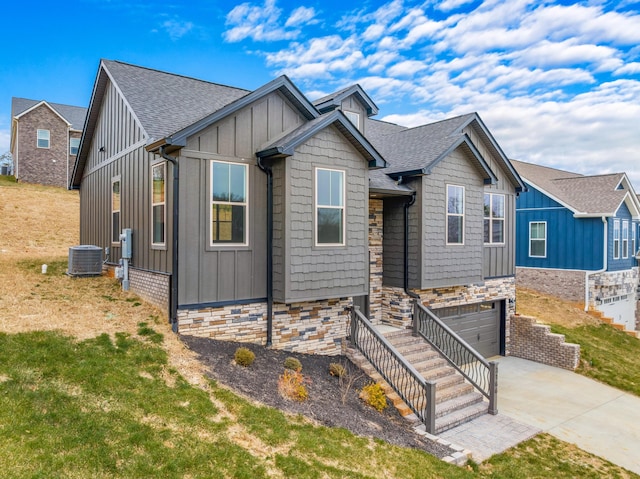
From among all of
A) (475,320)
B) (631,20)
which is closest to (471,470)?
(475,320)

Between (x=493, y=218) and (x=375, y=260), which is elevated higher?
(x=493, y=218)

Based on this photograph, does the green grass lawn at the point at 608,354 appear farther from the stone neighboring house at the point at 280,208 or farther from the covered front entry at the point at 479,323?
the stone neighboring house at the point at 280,208

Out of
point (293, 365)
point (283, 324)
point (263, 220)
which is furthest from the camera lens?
point (283, 324)

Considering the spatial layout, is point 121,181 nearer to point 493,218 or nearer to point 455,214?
point 455,214

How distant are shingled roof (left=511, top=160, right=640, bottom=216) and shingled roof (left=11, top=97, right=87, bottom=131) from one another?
103ft

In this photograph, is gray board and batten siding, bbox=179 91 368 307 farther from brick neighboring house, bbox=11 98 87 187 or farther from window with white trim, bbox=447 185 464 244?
brick neighboring house, bbox=11 98 87 187

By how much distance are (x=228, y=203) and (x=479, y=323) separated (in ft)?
31.1

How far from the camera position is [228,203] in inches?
338

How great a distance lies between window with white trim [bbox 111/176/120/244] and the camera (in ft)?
39.4

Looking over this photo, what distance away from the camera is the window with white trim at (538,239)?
20.7 m

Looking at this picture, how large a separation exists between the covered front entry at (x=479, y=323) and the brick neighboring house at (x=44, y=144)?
30.5 m

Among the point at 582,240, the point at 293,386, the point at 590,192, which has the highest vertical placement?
the point at 590,192

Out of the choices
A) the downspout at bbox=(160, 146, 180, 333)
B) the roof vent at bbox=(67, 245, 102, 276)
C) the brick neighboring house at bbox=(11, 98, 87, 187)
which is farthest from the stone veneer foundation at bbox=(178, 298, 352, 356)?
the brick neighboring house at bbox=(11, 98, 87, 187)

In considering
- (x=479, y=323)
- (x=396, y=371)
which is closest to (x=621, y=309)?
(x=479, y=323)
